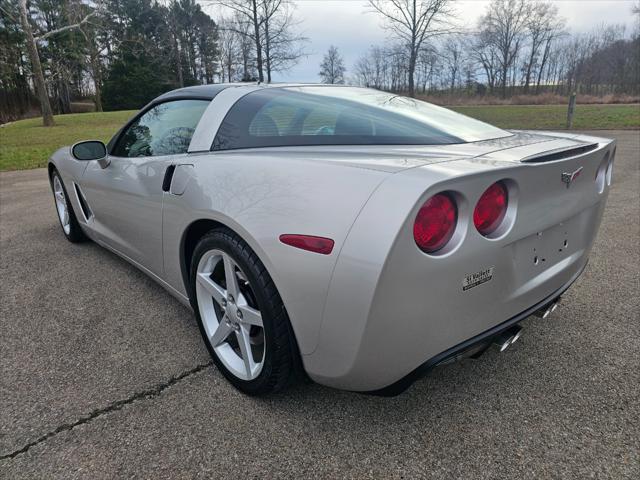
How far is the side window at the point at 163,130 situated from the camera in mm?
2379

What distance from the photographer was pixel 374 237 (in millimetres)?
1277

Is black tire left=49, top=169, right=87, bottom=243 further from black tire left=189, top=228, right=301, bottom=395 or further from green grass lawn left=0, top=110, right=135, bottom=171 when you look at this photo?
green grass lawn left=0, top=110, right=135, bottom=171

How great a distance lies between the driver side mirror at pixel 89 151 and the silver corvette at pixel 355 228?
0.71 meters

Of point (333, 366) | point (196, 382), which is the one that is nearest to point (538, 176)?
point (333, 366)

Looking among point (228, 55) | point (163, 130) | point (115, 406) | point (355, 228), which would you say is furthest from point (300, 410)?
point (228, 55)

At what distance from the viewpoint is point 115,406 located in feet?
6.12

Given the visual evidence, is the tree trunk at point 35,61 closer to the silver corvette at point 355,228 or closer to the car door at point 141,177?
the car door at point 141,177

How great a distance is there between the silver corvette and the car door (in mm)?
23

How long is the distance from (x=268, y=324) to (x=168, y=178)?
1028mm

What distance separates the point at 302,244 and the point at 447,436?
919mm

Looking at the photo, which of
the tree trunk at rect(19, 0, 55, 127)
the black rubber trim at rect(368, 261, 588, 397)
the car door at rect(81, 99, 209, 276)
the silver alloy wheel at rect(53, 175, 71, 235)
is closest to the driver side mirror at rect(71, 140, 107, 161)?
the car door at rect(81, 99, 209, 276)

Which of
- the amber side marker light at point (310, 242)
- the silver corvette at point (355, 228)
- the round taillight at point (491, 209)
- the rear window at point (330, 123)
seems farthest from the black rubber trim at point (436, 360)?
the rear window at point (330, 123)

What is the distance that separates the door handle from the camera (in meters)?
2.20

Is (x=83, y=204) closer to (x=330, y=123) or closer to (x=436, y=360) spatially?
(x=330, y=123)
